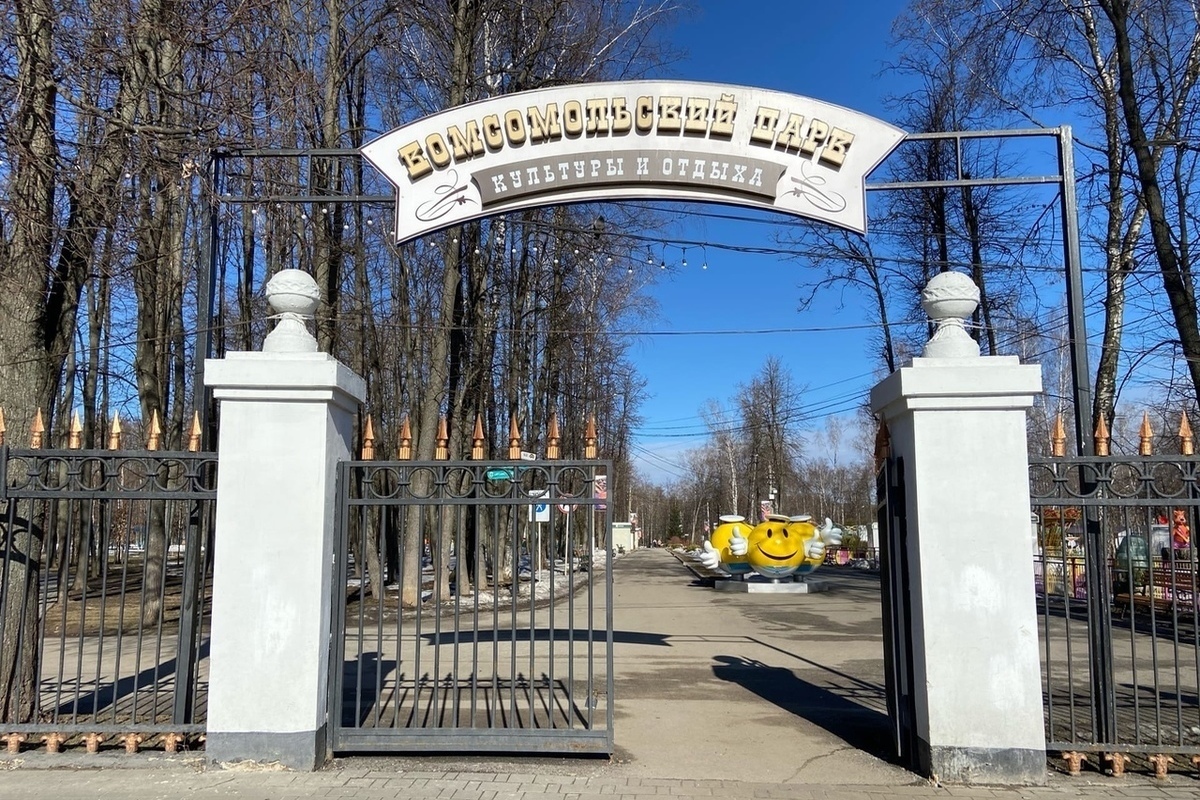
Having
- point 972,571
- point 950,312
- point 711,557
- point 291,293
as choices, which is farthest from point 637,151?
point 711,557

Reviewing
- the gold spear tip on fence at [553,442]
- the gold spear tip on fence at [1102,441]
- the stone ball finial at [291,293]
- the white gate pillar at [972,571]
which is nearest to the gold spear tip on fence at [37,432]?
the stone ball finial at [291,293]

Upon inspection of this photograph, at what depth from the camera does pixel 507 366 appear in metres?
22.8

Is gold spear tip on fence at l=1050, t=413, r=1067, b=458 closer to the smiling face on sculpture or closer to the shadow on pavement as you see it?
the shadow on pavement

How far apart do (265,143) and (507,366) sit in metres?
14.8

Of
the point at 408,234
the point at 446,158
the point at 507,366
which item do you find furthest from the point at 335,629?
→ the point at 507,366

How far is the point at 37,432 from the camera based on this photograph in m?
6.38

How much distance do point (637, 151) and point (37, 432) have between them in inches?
211

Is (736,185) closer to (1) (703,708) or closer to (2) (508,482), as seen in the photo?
(2) (508,482)

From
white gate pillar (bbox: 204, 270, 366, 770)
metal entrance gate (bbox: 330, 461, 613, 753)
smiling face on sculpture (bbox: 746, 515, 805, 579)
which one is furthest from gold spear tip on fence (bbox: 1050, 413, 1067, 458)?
smiling face on sculpture (bbox: 746, 515, 805, 579)

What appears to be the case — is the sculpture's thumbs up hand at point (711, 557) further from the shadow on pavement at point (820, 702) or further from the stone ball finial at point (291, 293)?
the stone ball finial at point (291, 293)

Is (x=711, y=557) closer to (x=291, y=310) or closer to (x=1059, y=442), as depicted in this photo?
(x=1059, y=442)

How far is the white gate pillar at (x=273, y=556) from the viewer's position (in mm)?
5770

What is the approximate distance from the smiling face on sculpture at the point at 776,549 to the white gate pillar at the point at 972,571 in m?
16.9

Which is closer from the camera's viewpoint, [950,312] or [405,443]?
[950,312]
